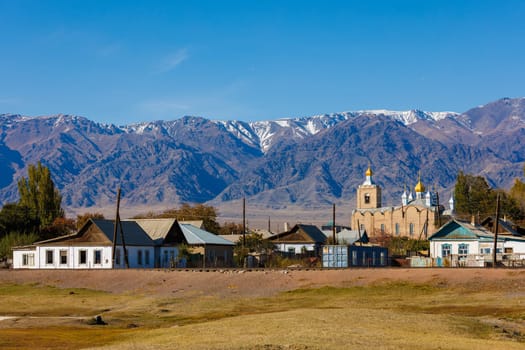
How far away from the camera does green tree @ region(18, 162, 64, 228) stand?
438 feet

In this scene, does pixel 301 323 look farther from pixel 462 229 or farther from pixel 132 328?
pixel 462 229

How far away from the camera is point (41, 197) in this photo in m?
137

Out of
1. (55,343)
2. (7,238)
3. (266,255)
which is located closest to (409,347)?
(55,343)

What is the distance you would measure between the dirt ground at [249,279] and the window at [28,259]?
38.6ft

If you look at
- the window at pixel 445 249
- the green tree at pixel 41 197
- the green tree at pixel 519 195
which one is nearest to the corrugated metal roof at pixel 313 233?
the window at pixel 445 249

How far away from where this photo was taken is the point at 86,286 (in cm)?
8206

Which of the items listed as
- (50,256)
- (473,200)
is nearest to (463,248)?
(50,256)

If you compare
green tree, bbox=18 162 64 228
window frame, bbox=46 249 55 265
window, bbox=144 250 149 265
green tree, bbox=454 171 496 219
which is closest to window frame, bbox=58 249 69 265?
window frame, bbox=46 249 55 265

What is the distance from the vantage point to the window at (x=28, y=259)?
330 feet

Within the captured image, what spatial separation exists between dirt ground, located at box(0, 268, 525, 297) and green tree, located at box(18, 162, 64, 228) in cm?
4537

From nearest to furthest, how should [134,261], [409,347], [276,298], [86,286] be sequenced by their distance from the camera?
[409,347], [276,298], [86,286], [134,261]

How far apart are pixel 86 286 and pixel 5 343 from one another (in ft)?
131

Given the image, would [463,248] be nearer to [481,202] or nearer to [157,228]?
[157,228]

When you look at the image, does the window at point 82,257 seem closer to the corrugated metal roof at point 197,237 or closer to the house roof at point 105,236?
the house roof at point 105,236
